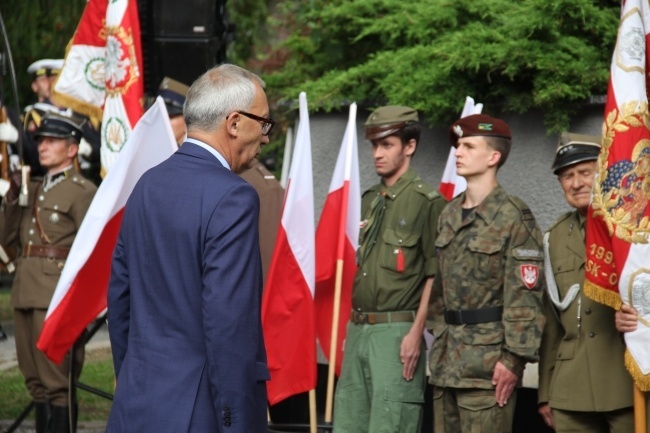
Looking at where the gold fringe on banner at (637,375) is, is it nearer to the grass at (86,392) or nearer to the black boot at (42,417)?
the black boot at (42,417)

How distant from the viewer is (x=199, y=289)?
3.84 meters

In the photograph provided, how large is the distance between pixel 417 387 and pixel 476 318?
701 mm

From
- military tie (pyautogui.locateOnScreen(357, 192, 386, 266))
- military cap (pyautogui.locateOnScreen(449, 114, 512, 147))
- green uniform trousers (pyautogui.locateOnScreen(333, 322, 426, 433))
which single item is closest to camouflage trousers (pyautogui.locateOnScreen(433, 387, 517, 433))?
green uniform trousers (pyautogui.locateOnScreen(333, 322, 426, 433))

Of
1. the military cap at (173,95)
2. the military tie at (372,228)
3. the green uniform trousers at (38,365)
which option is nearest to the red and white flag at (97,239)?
the military cap at (173,95)

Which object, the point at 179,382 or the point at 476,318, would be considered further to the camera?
the point at 476,318

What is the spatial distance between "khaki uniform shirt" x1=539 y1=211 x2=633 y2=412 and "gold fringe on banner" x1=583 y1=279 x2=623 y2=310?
0.22 m

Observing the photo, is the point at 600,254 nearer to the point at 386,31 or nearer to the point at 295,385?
the point at 295,385

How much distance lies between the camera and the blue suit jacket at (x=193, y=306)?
376 centimetres

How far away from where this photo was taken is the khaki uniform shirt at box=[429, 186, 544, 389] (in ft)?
18.5

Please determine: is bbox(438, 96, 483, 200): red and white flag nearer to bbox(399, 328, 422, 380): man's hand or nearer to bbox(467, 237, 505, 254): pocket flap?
bbox(399, 328, 422, 380): man's hand

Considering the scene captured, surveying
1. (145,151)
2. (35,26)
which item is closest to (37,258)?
(145,151)

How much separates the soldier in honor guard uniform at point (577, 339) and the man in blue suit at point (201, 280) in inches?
86.4

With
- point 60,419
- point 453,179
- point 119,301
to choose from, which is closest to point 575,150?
point 453,179

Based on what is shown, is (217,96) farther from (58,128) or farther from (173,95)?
(58,128)
